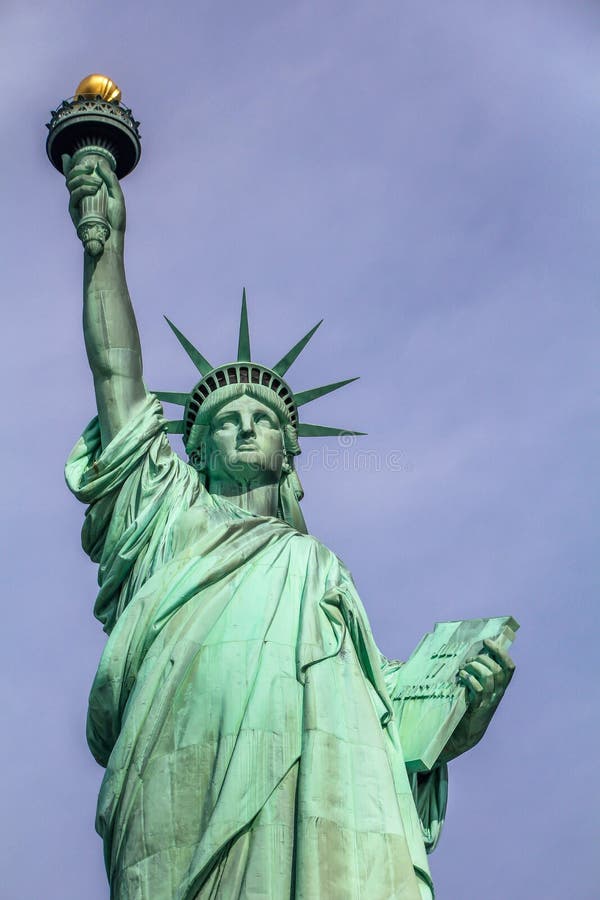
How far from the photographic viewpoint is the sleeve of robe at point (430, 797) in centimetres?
1548

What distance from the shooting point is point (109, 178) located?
16719 mm

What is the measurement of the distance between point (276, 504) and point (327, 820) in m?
3.74

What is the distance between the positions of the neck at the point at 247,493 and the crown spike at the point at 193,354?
4.25ft

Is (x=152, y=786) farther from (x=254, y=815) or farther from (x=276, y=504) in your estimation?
(x=276, y=504)

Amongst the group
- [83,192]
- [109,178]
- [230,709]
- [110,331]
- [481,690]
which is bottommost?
[230,709]

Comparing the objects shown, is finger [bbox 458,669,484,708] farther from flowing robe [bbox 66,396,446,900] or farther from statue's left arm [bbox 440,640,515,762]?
flowing robe [bbox 66,396,446,900]

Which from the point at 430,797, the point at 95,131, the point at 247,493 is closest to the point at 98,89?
the point at 95,131

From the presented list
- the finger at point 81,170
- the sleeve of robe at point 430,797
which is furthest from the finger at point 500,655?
the finger at point 81,170

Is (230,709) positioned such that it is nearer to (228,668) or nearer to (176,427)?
(228,668)

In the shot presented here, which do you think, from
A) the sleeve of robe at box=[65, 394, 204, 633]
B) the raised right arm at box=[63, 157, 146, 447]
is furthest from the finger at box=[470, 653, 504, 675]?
the raised right arm at box=[63, 157, 146, 447]

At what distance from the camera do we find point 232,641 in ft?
48.1

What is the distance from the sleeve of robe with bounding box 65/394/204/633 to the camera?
1569cm

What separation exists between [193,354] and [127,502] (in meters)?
2.20

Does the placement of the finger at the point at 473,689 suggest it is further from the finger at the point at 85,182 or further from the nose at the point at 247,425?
the finger at the point at 85,182
